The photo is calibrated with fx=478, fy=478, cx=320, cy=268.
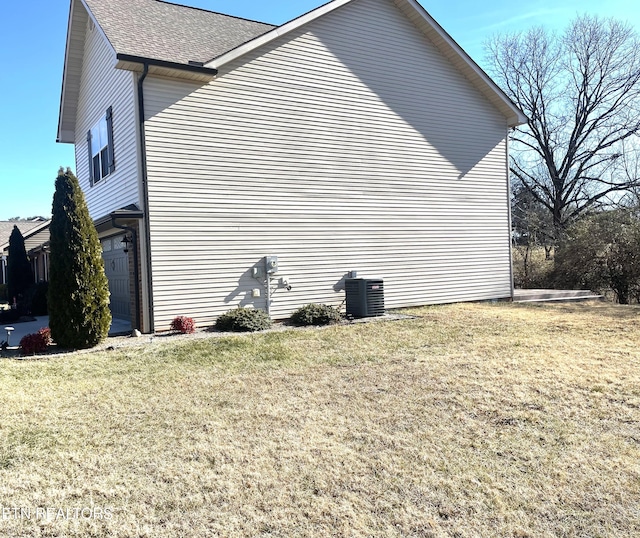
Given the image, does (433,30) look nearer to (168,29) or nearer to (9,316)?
(168,29)

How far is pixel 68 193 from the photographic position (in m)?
8.07

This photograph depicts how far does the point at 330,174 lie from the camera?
11.4 meters

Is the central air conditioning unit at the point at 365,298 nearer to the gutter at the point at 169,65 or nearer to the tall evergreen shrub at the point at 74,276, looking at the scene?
the tall evergreen shrub at the point at 74,276

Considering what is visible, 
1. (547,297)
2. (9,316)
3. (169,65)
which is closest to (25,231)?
(9,316)

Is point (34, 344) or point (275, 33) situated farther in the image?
point (275, 33)

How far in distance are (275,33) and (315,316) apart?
20.3 ft

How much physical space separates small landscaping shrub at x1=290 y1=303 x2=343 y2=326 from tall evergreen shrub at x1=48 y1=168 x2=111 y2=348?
12.1ft

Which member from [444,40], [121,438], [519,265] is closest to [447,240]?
[444,40]

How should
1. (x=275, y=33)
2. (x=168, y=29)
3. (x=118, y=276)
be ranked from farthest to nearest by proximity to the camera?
(x=118, y=276) < (x=168, y=29) < (x=275, y=33)

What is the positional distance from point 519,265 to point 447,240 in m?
8.43

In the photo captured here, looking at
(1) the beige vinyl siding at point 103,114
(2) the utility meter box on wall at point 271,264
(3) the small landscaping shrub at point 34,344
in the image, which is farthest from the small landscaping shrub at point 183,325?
(1) the beige vinyl siding at point 103,114

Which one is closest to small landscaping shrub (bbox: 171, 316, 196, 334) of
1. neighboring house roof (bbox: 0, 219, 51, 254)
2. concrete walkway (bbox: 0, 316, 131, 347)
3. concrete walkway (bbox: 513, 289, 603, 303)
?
concrete walkway (bbox: 0, 316, 131, 347)

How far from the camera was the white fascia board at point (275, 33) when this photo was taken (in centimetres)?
972

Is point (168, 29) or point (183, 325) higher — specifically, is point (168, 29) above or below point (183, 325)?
above
